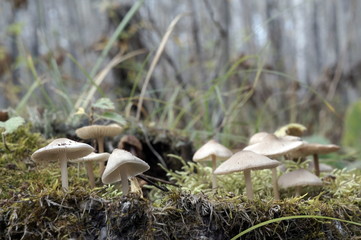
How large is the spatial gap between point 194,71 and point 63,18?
17214 mm

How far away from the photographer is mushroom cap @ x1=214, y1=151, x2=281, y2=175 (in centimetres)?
143

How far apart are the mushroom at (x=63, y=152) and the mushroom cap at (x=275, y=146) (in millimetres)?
803

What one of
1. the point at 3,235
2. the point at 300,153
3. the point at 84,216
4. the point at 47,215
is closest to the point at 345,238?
the point at 300,153

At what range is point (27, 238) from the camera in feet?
3.98

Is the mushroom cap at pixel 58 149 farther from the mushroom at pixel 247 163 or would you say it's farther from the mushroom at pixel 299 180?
the mushroom at pixel 299 180

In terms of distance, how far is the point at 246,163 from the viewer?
145 centimetres

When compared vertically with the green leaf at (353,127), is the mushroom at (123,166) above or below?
above

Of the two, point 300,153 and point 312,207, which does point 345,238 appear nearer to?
point 312,207

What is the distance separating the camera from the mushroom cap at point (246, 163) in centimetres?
143

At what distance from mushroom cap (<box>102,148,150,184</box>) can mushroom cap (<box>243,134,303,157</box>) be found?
23.8 inches

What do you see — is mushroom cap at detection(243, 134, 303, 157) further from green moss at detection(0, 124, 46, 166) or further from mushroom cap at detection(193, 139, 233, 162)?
green moss at detection(0, 124, 46, 166)

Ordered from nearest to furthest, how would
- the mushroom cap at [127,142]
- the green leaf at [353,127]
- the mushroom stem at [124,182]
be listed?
the mushroom stem at [124,182] → the mushroom cap at [127,142] → the green leaf at [353,127]

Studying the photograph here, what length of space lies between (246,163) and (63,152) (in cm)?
74

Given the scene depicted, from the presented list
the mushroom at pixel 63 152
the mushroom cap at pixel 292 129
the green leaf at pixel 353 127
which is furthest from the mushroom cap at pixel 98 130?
the green leaf at pixel 353 127
